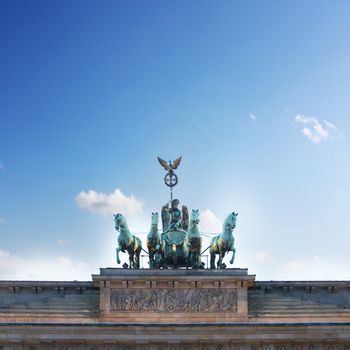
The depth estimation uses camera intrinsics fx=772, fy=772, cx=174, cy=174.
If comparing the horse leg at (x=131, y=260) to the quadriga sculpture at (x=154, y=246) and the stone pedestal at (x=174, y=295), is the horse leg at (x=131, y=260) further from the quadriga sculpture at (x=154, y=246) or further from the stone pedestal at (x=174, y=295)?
the stone pedestal at (x=174, y=295)

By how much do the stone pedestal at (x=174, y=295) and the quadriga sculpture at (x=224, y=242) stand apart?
1.05 metres

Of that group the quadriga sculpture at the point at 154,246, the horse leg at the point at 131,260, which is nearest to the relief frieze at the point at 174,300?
the horse leg at the point at 131,260

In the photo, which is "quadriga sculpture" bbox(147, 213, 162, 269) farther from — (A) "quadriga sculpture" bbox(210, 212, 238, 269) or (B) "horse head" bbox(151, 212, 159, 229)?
(A) "quadriga sculpture" bbox(210, 212, 238, 269)

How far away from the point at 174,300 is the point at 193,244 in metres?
2.51

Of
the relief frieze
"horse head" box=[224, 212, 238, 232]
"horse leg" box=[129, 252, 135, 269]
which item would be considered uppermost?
"horse head" box=[224, 212, 238, 232]

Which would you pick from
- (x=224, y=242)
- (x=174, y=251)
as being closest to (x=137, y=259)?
(x=174, y=251)

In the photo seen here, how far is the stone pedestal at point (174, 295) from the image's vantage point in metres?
30.8

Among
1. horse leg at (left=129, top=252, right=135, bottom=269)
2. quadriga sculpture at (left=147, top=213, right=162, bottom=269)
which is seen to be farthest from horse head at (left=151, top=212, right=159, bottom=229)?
horse leg at (left=129, top=252, right=135, bottom=269)

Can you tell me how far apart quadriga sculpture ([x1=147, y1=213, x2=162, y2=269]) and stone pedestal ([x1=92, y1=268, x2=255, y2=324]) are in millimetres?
1164

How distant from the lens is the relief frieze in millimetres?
30969

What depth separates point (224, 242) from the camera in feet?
105

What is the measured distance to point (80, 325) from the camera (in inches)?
Answer: 1179

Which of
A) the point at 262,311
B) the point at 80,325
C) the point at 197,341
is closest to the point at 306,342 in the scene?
the point at 262,311

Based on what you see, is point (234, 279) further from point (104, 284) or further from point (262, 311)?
point (104, 284)
